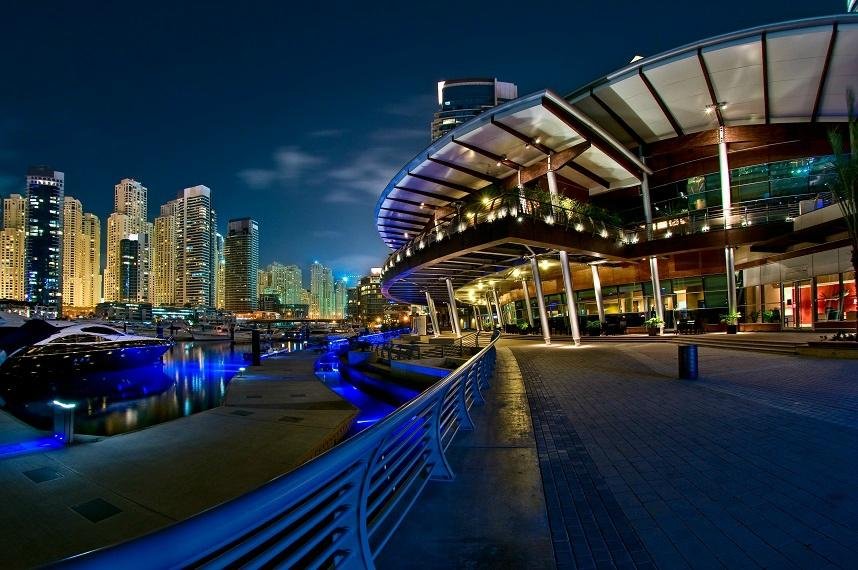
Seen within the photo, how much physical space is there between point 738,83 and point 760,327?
14.1 m

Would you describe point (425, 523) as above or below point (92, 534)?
above

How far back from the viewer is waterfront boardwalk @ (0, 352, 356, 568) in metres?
5.57

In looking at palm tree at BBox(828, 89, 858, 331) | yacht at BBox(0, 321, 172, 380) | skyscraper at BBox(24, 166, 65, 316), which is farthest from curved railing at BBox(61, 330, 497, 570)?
skyscraper at BBox(24, 166, 65, 316)

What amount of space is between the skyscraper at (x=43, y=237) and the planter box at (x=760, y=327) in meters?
178

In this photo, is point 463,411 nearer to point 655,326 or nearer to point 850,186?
point 850,186

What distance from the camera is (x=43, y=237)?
149 metres

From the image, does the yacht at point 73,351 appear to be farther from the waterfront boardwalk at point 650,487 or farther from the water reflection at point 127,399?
the waterfront boardwalk at point 650,487

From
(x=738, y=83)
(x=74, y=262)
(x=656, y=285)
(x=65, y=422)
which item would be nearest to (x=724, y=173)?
(x=738, y=83)

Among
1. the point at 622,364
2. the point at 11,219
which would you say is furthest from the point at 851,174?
the point at 11,219

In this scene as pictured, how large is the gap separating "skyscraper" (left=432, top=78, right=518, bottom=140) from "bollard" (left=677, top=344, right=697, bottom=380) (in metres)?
104

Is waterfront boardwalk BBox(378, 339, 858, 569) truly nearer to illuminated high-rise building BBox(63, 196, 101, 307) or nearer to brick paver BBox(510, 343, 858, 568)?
brick paver BBox(510, 343, 858, 568)

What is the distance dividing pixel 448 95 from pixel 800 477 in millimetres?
120338

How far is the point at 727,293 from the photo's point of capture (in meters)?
27.3

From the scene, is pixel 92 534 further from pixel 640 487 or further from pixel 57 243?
pixel 57 243
